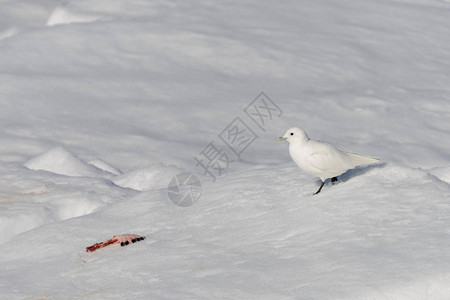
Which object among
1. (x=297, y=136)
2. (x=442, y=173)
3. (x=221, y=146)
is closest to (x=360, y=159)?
(x=297, y=136)

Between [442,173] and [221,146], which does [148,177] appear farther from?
[442,173]

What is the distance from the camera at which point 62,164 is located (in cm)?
670

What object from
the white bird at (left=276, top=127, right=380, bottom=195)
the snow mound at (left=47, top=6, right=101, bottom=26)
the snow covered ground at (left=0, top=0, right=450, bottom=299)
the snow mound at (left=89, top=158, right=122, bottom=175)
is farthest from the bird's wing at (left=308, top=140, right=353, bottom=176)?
the snow mound at (left=47, top=6, right=101, bottom=26)

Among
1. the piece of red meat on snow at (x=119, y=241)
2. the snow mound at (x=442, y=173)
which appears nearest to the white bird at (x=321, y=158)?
the snow mound at (x=442, y=173)

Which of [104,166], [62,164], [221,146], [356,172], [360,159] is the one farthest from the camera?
[221,146]

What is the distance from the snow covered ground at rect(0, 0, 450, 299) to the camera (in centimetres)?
339

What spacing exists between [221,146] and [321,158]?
3.42 meters

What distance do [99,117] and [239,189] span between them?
3.74 m

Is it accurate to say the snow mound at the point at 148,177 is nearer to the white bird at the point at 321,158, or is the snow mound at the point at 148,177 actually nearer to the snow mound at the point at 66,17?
the white bird at the point at 321,158

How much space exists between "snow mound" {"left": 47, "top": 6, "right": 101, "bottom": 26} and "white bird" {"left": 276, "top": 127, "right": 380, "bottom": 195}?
758 cm

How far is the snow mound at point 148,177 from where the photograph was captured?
635 centimetres

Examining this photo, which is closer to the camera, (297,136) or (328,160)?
(328,160)

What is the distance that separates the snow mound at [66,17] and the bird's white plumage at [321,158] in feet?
24.9

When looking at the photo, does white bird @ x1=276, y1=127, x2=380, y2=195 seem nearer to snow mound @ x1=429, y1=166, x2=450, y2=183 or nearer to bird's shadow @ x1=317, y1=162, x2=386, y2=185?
bird's shadow @ x1=317, y1=162, x2=386, y2=185
